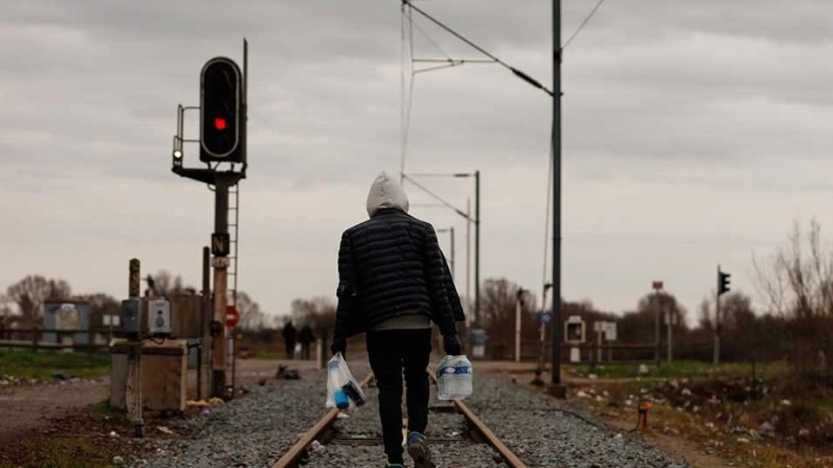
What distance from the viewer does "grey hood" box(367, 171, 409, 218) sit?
9.35 meters

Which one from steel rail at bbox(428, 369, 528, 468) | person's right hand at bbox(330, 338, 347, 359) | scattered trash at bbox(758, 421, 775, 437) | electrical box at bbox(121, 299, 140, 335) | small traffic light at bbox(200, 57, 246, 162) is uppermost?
small traffic light at bbox(200, 57, 246, 162)

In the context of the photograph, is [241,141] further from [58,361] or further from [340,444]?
[58,361]

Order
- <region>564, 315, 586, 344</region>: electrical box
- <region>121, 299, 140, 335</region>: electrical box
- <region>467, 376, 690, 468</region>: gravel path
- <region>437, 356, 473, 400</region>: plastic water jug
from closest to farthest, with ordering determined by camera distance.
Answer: <region>437, 356, 473, 400</region>: plastic water jug, <region>467, 376, 690, 468</region>: gravel path, <region>121, 299, 140, 335</region>: electrical box, <region>564, 315, 586, 344</region>: electrical box

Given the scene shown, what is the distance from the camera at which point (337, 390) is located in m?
9.36

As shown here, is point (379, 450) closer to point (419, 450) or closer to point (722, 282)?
point (419, 450)

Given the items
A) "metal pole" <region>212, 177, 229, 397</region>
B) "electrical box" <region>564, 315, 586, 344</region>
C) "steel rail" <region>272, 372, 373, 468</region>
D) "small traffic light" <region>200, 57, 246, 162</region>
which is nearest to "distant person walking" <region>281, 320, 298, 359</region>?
"electrical box" <region>564, 315, 586, 344</region>

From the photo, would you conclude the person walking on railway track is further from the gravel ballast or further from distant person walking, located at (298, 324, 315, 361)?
distant person walking, located at (298, 324, 315, 361)

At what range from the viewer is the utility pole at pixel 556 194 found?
27297mm

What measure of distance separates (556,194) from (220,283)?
8.03 meters

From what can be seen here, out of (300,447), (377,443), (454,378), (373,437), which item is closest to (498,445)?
(377,443)

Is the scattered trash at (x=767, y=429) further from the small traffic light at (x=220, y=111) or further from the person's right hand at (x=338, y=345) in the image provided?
the person's right hand at (x=338, y=345)

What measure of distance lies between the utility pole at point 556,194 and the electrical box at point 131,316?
12.1 meters

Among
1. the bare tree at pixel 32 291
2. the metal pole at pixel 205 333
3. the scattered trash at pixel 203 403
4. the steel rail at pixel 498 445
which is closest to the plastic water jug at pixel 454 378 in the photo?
the steel rail at pixel 498 445

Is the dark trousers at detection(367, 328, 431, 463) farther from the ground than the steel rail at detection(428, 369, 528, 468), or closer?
farther from the ground
